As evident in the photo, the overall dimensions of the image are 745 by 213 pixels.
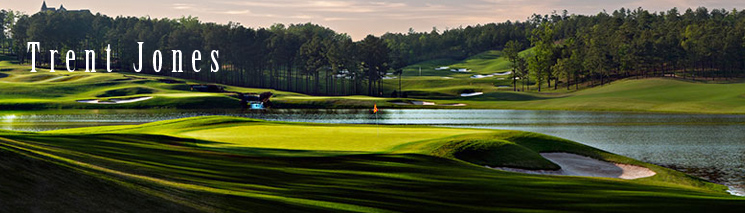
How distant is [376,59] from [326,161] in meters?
141

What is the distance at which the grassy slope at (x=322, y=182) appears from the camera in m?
14.8

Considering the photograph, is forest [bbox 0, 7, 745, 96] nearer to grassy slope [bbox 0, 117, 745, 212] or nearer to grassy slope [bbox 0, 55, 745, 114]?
grassy slope [bbox 0, 55, 745, 114]

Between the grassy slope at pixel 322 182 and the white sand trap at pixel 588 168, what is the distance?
205 centimetres

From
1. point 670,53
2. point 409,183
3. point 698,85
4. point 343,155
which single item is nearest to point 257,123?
point 343,155

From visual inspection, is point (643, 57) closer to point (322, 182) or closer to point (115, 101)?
point (115, 101)

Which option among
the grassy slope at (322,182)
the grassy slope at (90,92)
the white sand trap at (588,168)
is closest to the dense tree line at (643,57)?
the grassy slope at (90,92)

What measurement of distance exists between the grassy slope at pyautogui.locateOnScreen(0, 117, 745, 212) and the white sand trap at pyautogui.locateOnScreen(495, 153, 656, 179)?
2052 mm

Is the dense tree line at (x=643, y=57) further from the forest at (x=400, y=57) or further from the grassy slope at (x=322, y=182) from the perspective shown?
the grassy slope at (x=322, y=182)

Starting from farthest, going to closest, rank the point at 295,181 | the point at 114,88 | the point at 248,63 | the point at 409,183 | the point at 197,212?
the point at 248,63, the point at 114,88, the point at 409,183, the point at 295,181, the point at 197,212

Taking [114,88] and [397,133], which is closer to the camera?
[397,133]

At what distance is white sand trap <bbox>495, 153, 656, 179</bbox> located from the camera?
2952 centimetres

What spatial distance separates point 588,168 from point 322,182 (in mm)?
Answer: 16741

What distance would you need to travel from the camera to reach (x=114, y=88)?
126 meters

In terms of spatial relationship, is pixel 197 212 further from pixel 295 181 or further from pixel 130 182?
pixel 295 181
